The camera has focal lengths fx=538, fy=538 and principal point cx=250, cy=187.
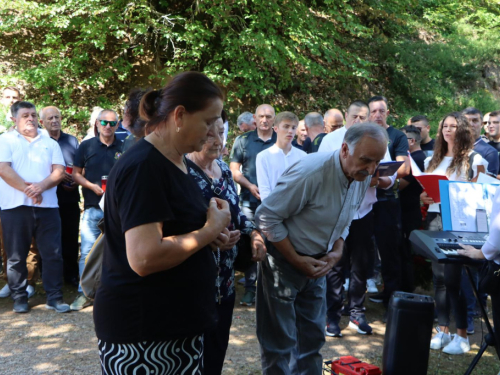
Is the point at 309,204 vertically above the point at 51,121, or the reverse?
the point at 51,121

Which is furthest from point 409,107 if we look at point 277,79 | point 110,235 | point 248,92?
point 110,235

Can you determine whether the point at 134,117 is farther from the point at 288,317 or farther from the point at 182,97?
the point at 288,317

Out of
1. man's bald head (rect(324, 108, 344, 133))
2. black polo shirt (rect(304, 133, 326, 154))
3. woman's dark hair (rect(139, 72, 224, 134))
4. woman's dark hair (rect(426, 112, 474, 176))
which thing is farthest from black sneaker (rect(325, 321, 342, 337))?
woman's dark hair (rect(139, 72, 224, 134))

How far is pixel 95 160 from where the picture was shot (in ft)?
20.9

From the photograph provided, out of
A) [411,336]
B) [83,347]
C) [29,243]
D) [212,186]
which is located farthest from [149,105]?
[29,243]

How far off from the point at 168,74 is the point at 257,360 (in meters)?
8.35

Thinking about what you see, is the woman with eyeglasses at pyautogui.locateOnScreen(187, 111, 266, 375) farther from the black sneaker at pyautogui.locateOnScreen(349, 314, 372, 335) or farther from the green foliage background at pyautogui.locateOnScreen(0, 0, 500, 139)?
the green foliage background at pyautogui.locateOnScreen(0, 0, 500, 139)

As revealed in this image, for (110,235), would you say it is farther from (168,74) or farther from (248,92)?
(248,92)

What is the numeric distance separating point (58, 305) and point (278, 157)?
2.93 meters

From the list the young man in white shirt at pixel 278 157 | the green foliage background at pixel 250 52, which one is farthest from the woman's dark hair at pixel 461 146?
the green foliage background at pixel 250 52

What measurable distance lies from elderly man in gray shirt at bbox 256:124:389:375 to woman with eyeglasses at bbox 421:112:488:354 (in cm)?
200

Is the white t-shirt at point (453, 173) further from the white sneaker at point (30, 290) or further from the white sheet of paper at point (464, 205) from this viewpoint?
the white sneaker at point (30, 290)

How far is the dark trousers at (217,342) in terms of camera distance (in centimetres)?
289

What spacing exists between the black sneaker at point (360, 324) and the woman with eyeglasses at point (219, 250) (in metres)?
2.75
